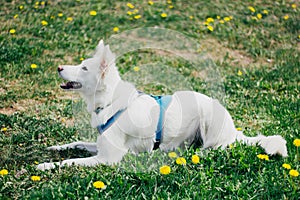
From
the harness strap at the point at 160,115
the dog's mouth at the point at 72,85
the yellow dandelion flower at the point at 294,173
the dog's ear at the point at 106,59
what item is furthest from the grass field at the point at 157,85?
the dog's ear at the point at 106,59

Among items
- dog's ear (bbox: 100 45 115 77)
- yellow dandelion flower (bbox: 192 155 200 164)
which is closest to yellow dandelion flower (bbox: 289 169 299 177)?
yellow dandelion flower (bbox: 192 155 200 164)

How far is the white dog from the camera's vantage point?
406cm

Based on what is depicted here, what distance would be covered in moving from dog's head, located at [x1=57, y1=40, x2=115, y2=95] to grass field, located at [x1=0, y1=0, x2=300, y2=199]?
2.18 ft

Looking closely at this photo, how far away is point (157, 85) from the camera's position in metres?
6.38

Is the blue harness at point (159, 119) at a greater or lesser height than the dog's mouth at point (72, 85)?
lesser

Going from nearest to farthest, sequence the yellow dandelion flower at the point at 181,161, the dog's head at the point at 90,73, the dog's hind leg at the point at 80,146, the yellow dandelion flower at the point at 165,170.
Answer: the yellow dandelion flower at the point at 165,170 → the yellow dandelion flower at the point at 181,161 → the dog's head at the point at 90,73 → the dog's hind leg at the point at 80,146

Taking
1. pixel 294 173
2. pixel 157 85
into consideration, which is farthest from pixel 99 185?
pixel 157 85

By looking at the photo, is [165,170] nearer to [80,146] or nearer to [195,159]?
[195,159]

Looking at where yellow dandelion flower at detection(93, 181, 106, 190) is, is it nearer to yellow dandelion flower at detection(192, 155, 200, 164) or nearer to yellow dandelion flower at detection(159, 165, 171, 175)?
yellow dandelion flower at detection(159, 165, 171, 175)

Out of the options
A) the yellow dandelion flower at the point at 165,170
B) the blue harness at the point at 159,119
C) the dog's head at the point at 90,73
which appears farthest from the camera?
the blue harness at the point at 159,119

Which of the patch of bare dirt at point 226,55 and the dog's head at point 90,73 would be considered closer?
the dog's head at point 90,73

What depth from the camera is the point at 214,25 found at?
7.97 meters

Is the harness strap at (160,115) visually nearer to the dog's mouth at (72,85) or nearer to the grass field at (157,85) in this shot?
the grass field at (157,85)

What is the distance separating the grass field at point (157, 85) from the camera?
374cm
